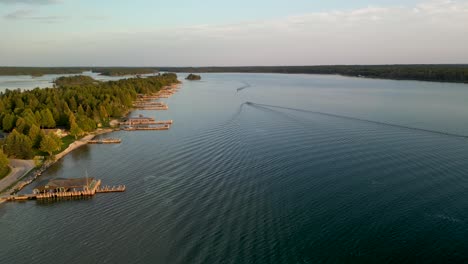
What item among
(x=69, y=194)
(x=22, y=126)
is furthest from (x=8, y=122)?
(x=69, y=194)

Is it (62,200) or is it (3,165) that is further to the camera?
(3,165)

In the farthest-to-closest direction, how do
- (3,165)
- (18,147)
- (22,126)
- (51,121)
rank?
1. (51,121)
2. (22,126)
3. (18,147)
4. (3,165)

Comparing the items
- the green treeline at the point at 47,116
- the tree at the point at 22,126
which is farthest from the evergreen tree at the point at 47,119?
the tree at the point at 22,126

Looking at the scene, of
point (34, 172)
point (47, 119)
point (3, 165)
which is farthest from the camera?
point (47, 119)

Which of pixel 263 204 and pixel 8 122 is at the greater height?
pixel 8 122

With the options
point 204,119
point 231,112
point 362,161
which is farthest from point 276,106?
point 362,161

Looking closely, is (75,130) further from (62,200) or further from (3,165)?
(62,200)

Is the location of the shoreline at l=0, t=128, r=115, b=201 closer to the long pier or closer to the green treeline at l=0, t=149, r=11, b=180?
the green treeline at l=0, t=149, r=11, b=180

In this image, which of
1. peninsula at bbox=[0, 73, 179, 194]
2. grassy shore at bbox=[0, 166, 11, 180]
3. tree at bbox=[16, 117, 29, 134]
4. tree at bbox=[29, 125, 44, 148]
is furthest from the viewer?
tree at bbox=[16, 117, 29, 134]

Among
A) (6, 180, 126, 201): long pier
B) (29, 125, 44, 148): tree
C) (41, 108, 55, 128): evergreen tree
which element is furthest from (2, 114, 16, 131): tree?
(6, 180, 126, 201): long pier
